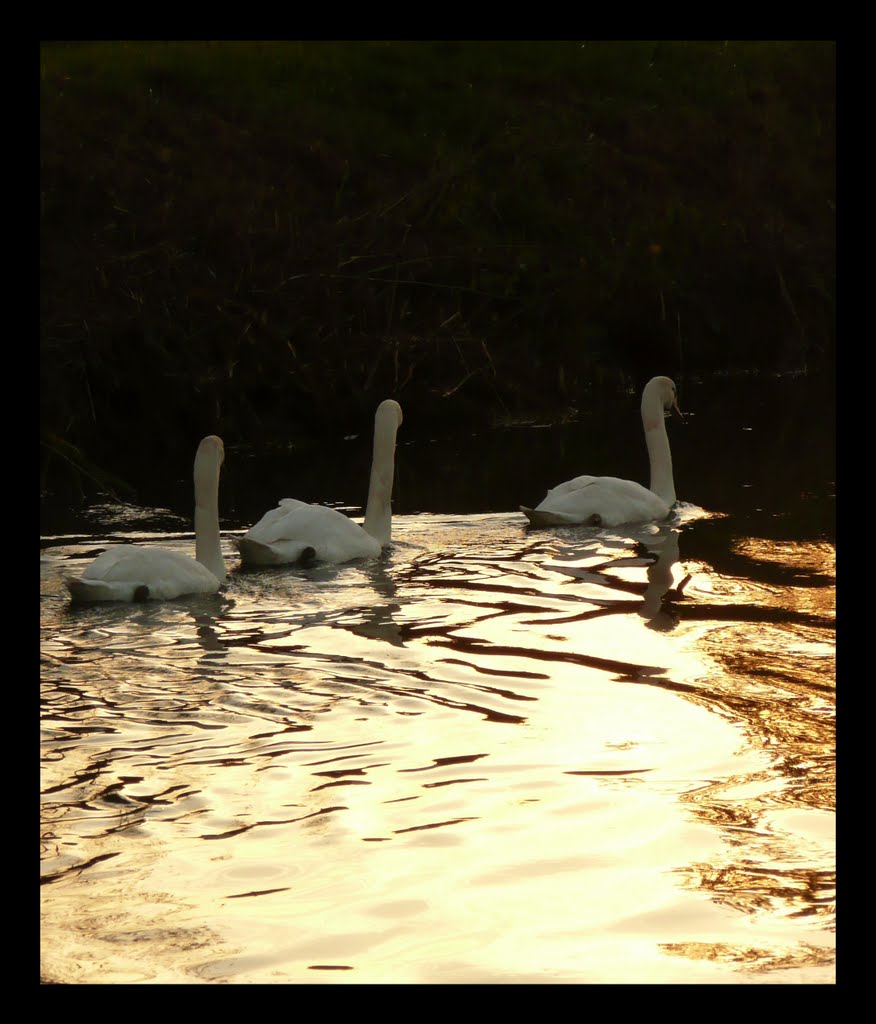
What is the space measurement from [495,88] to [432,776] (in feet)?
79.3

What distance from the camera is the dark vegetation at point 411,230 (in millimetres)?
20406

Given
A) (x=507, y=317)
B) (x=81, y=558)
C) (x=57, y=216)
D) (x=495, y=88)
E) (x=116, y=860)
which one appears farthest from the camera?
(x=495, y=88)

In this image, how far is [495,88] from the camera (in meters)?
29.5

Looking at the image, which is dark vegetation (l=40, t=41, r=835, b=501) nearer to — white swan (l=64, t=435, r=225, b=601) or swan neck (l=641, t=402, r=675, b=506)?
white swan (l=64, t=435, r=225, b=601)

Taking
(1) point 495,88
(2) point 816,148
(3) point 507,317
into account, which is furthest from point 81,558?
(2) point 816,148

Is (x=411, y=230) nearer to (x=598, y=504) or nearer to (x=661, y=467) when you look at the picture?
(x=661, y=467)

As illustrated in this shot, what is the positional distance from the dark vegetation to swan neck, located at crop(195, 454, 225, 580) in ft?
15.5

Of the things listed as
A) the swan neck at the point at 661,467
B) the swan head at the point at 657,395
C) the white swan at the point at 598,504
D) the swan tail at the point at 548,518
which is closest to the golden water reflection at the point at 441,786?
the swan tail at the point at 548,518

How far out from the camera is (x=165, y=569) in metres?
10.6

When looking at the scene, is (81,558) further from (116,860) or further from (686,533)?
(116,860)

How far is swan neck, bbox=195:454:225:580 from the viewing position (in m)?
11.3

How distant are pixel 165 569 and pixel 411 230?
14.4 m

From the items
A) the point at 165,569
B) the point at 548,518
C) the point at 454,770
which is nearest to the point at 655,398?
the point at 548,518

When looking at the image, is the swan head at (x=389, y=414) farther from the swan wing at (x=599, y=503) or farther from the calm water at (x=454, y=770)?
the swan wing at (x=599, y=503)
